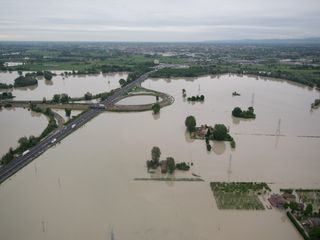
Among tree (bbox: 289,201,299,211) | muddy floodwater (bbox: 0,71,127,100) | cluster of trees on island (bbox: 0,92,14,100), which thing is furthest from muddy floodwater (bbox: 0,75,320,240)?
cluster of trees on island (bbox: 0,92,14,100)

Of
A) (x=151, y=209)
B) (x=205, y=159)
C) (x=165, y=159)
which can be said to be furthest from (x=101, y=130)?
(x=151, y=209)

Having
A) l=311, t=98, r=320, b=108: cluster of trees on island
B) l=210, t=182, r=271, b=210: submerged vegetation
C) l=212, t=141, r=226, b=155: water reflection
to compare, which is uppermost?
l=311, t=98, r=320, b=108: cluster of trees on island

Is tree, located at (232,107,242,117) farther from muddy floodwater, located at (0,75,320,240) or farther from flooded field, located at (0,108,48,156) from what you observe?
flooded field, located at (0,108,48,156)

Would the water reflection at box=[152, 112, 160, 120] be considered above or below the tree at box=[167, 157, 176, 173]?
above

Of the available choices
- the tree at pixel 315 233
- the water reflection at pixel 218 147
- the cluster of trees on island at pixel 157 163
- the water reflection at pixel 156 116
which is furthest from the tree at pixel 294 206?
the water reflection at pixel 156 116

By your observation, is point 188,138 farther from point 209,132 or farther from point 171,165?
point 171,165

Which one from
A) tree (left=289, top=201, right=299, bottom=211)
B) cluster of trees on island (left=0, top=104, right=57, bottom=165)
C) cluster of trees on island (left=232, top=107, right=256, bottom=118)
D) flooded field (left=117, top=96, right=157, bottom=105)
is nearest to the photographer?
tree (left=289, top=201, right=299, bottom=211)
